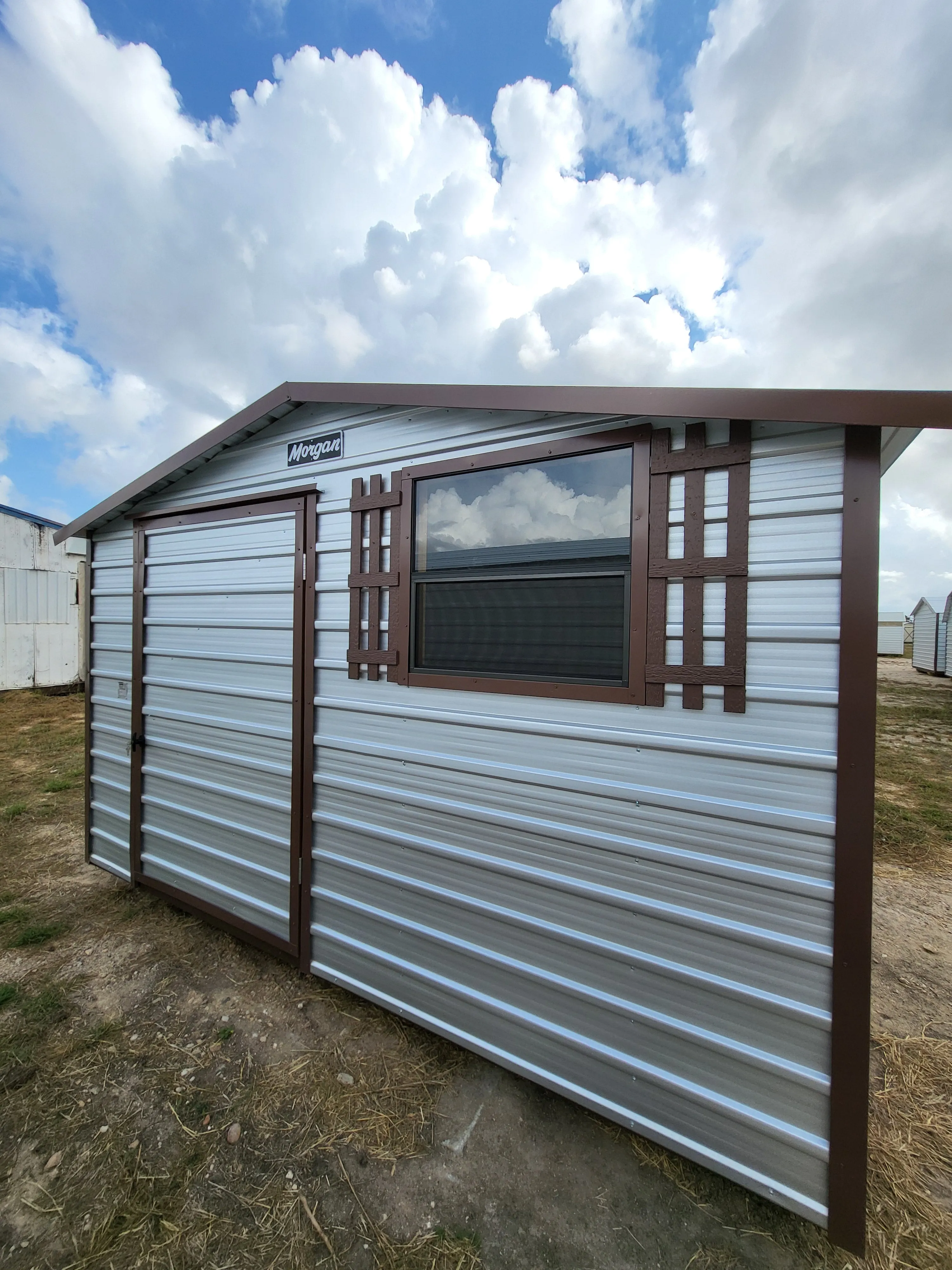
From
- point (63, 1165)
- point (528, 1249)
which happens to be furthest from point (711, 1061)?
point (63, 1165)

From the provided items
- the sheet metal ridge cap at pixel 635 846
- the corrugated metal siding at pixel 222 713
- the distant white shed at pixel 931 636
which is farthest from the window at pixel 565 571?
the distant white shed at pixel 931 636

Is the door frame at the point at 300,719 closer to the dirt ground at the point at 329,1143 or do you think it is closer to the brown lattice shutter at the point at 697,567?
the dirt ground at the point at 329,1143

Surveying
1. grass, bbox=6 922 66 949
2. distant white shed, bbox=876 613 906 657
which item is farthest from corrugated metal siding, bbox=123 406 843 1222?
distant white shed, bbox=876 613 906 657

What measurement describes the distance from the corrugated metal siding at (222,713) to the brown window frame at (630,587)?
808mm

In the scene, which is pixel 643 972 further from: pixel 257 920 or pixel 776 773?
pixel 257 920

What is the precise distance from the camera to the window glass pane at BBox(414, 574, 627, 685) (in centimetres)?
192

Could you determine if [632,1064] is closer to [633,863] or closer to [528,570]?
[633,863]

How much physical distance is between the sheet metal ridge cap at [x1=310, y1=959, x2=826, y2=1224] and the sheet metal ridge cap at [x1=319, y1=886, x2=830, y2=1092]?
0.35 m

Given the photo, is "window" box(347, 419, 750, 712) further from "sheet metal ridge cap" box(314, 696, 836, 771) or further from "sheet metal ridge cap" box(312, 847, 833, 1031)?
"sheet metal ridge cap" box(312, 847, 833, 1031)

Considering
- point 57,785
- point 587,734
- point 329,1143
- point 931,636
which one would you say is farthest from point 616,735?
point 931,636

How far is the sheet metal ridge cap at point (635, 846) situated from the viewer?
162 centimetres

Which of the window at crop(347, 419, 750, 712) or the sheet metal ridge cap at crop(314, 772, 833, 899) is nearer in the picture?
the sheet metal ridge cap at crop(314, 772, 833, 899)

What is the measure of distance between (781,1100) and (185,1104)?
227 cm

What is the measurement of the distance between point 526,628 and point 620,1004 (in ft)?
4.93
